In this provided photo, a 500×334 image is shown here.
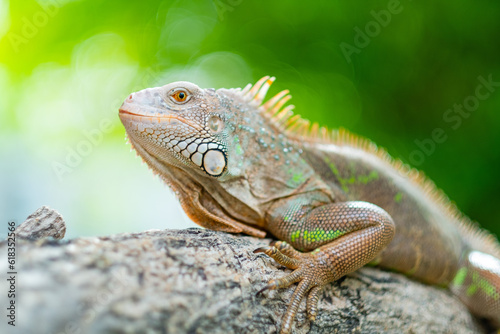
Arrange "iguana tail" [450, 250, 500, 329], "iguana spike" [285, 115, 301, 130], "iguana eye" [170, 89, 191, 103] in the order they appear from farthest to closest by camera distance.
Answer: "iguana tail" [450, 250, 500, 329], "iguana spike" [285, 115, 301, 130], "iguana eye" [170, 89, 191, 103]

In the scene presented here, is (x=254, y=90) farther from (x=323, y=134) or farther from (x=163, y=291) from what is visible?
(x=163, y=291)

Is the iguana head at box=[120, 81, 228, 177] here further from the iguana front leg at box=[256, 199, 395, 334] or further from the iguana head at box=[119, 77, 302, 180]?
the iguana front leg at box=[256, 199, 395, 334]

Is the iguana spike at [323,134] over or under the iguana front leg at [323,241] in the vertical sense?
over

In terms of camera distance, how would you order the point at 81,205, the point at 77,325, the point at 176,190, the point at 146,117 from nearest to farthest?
the point at 77,325, the point at 146,117, the point at 176,190, the point at 81,205

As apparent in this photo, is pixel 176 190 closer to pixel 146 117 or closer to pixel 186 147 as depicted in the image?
pixel 186 147

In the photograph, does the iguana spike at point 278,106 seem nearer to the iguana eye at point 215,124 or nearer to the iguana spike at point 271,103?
the iguana spike at point 271,103

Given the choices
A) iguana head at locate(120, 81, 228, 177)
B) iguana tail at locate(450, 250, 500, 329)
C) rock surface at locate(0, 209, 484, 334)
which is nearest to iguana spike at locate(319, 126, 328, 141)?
iguana head at locate(120, 81, 228, 177)

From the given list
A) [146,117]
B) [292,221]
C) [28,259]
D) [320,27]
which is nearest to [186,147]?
[146,117]

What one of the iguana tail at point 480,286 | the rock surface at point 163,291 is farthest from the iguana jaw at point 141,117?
the iguana tail at point 480,286
